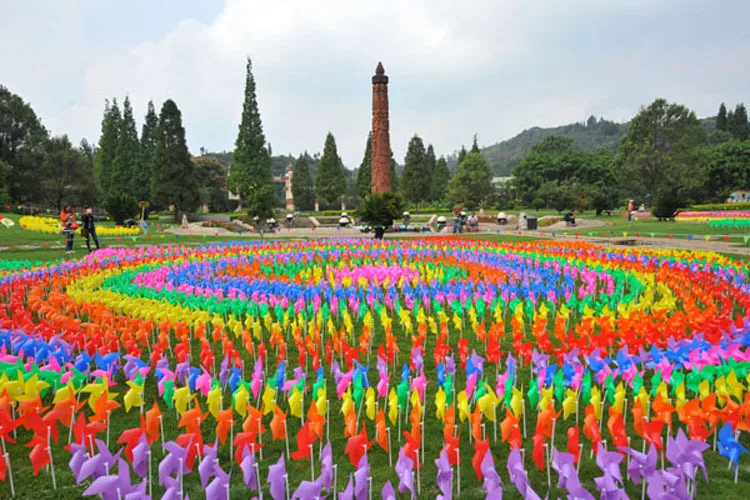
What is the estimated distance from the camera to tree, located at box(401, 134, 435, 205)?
2682 inches

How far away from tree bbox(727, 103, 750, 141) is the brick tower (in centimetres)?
8626

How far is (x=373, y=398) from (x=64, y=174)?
191ft

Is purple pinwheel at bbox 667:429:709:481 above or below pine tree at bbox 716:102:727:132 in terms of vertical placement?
below

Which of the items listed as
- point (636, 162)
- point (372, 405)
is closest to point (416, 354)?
point (372, 405)

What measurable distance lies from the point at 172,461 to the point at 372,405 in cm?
158

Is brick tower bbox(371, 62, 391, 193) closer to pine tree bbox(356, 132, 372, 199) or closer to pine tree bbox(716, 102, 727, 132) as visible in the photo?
pine tree bbox(356, 132, 372, 199)

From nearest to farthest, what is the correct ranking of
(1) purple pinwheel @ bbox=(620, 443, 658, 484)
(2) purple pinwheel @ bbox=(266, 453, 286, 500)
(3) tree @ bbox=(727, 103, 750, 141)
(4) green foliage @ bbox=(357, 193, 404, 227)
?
(2) purple pinwheel @ bbox=(266, 453, 286, 500)
(1) purple pinwheel @ bbox=(620, 443, 658, 484)
(4) green foliage @ bbox=(357, 193, 404, 227)
(3) tree @ bbox=(727, 103, 750, 141)

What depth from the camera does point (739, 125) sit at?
99000 millimetres

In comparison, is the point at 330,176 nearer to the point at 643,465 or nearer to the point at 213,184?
the point at 213,184

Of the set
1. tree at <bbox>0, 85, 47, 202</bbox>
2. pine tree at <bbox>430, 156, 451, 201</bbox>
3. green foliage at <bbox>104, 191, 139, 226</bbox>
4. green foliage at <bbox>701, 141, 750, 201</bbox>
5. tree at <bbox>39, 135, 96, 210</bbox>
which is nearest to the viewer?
green foliage at <bbox>104, 191, 139, 226</bbox>

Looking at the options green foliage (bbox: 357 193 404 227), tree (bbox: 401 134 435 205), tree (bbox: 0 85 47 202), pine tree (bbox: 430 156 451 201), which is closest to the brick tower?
green foliage (bbox: 357 193 404 227)

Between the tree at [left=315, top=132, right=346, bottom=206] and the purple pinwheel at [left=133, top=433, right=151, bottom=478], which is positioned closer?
the purple pinwheel at [left=133, top=433, right=151, bottom=478]

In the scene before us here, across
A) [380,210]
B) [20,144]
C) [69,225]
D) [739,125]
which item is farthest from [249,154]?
[739,125]

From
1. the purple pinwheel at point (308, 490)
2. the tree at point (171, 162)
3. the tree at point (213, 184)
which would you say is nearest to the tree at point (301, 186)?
the tree at point (213, 184)
